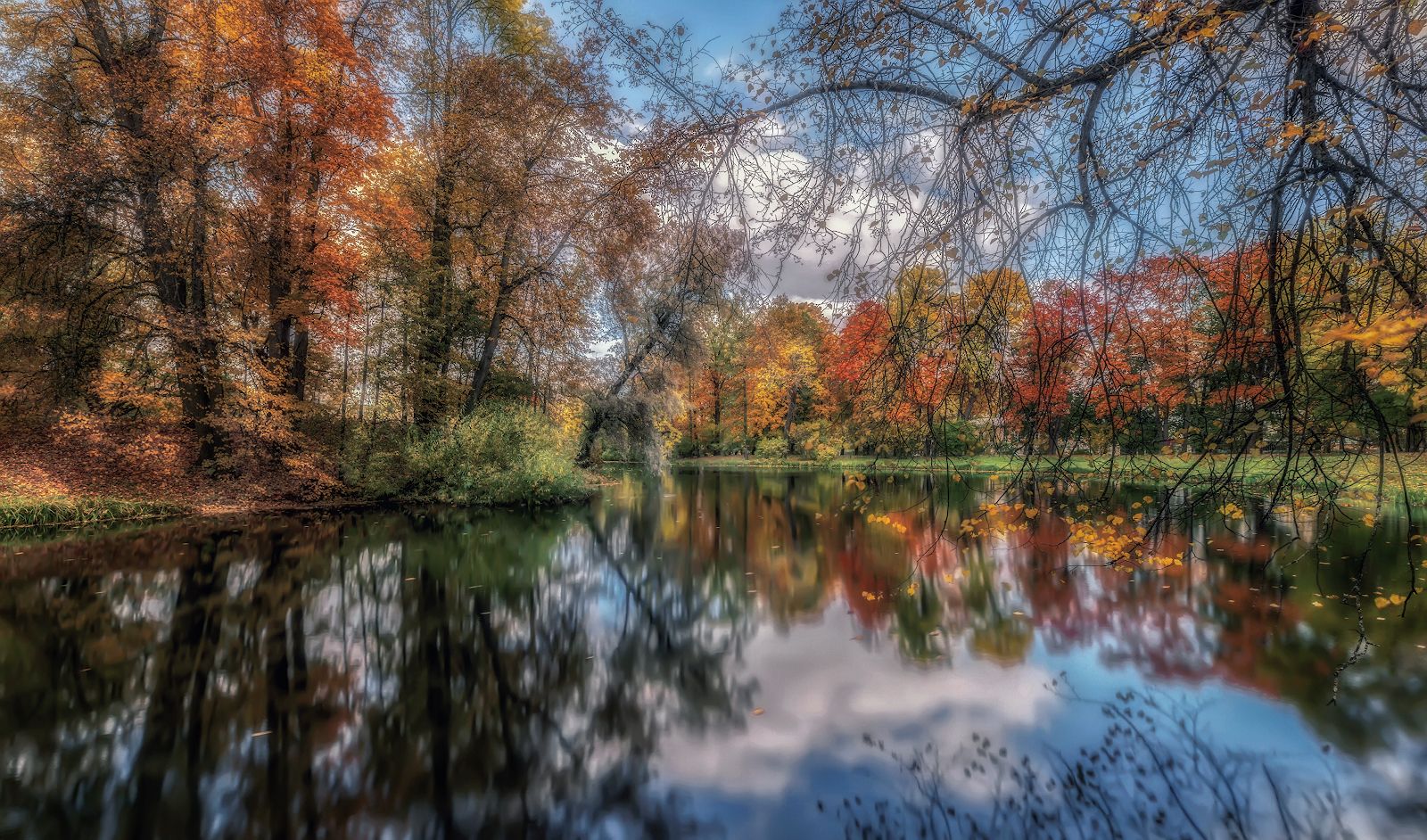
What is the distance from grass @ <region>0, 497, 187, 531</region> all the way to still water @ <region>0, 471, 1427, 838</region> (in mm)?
1897

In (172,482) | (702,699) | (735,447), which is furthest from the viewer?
(735,447)

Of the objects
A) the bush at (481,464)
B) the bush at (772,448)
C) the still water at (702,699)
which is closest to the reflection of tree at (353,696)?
the still water at (702,699)

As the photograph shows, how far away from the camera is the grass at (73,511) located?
9844 mm

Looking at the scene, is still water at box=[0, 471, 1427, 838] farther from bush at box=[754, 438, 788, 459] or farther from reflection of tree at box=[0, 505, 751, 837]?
bush at box=[754, 438, 788, 459]

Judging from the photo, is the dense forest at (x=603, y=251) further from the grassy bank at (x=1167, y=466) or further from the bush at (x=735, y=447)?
the bush at (x=735, y=447)

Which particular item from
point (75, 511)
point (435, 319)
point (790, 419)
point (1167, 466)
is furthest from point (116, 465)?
point (790, 419)

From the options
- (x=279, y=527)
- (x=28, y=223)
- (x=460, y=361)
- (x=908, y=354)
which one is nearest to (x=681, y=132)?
(x=908, y=354)

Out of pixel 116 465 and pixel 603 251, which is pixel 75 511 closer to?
pixel 116 465

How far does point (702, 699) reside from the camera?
196 inches

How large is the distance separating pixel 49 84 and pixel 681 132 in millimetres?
16984

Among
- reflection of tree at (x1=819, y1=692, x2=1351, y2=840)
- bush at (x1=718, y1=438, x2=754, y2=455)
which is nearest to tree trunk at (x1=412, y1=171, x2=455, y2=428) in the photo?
reflection of tree at (x1=819, y1=692, x2=1351, y2=840)

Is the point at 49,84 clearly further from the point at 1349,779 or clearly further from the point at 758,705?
the point at 1349,779

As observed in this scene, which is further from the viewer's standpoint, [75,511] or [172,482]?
[172,482]

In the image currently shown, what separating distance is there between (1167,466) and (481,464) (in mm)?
14677
